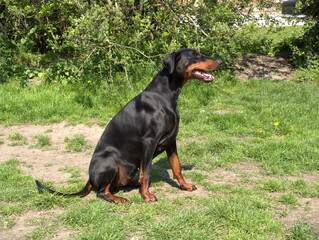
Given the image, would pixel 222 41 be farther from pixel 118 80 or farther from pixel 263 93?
pixel 118 80

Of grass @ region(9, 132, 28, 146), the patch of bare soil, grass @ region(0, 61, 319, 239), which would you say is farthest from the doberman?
the patch of bare soil

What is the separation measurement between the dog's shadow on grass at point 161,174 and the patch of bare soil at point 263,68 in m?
5.32

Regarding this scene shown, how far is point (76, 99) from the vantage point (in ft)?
26.5

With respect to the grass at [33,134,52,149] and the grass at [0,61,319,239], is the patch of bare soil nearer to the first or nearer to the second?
the grass at [0,61,319,239]

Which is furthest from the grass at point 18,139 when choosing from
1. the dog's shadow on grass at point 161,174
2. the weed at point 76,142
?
the dog's shadow on grass at point 161,174

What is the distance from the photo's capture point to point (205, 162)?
5.40 m

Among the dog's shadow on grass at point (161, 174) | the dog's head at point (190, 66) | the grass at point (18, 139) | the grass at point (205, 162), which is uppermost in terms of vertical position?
the dog's head at point (190, 66)

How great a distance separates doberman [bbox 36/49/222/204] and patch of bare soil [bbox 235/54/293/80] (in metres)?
6.09

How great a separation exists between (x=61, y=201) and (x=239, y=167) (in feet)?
8.29

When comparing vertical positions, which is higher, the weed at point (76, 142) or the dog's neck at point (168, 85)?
the dog's neck at point (168, 85)

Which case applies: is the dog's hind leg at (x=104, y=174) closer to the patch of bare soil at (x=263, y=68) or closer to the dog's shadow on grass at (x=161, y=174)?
the dog's shadow on grass at (x=161, y=174)

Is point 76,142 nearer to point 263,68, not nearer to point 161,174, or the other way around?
point 161,174

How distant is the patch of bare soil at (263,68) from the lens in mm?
10145

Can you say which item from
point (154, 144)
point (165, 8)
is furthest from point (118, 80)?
point (154, 144)
